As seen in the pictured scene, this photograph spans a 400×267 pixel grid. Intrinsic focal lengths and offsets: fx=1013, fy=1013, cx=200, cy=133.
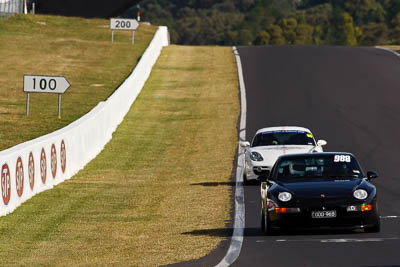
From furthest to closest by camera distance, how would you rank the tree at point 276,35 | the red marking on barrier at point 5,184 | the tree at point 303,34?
the tree at point 303,34, the tree at point 276,35, the red marking on barrier at point 5,184

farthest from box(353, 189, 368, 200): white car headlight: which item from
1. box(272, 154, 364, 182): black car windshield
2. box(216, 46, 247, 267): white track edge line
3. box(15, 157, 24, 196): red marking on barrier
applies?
box(15, 157, 24, 196): red marking on barrier

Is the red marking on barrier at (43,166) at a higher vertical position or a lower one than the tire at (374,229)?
higher

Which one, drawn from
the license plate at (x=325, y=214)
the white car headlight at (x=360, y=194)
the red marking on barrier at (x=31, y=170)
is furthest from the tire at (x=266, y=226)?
the red marking on barrier at (x=31, y=170)

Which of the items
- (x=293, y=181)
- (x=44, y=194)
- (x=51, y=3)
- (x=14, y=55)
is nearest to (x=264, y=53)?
(x=14, y=55)

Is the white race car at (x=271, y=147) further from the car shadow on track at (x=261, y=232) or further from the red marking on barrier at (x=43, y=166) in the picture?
the car shadow on track at (x=261, y=232)

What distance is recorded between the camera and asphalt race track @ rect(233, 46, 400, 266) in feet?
43.5

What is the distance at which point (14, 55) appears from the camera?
59.5 m

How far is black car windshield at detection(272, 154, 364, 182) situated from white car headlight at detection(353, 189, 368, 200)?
0.88 metres

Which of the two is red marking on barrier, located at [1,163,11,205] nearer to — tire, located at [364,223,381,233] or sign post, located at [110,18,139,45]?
tire, located at [364,223,381,233]

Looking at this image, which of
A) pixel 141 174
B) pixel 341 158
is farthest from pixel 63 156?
pixel 341 158

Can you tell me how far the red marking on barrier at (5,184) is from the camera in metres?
17.5

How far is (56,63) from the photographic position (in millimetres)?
56938

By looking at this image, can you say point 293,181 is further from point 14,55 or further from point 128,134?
point 14,55

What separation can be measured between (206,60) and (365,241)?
48.0m
